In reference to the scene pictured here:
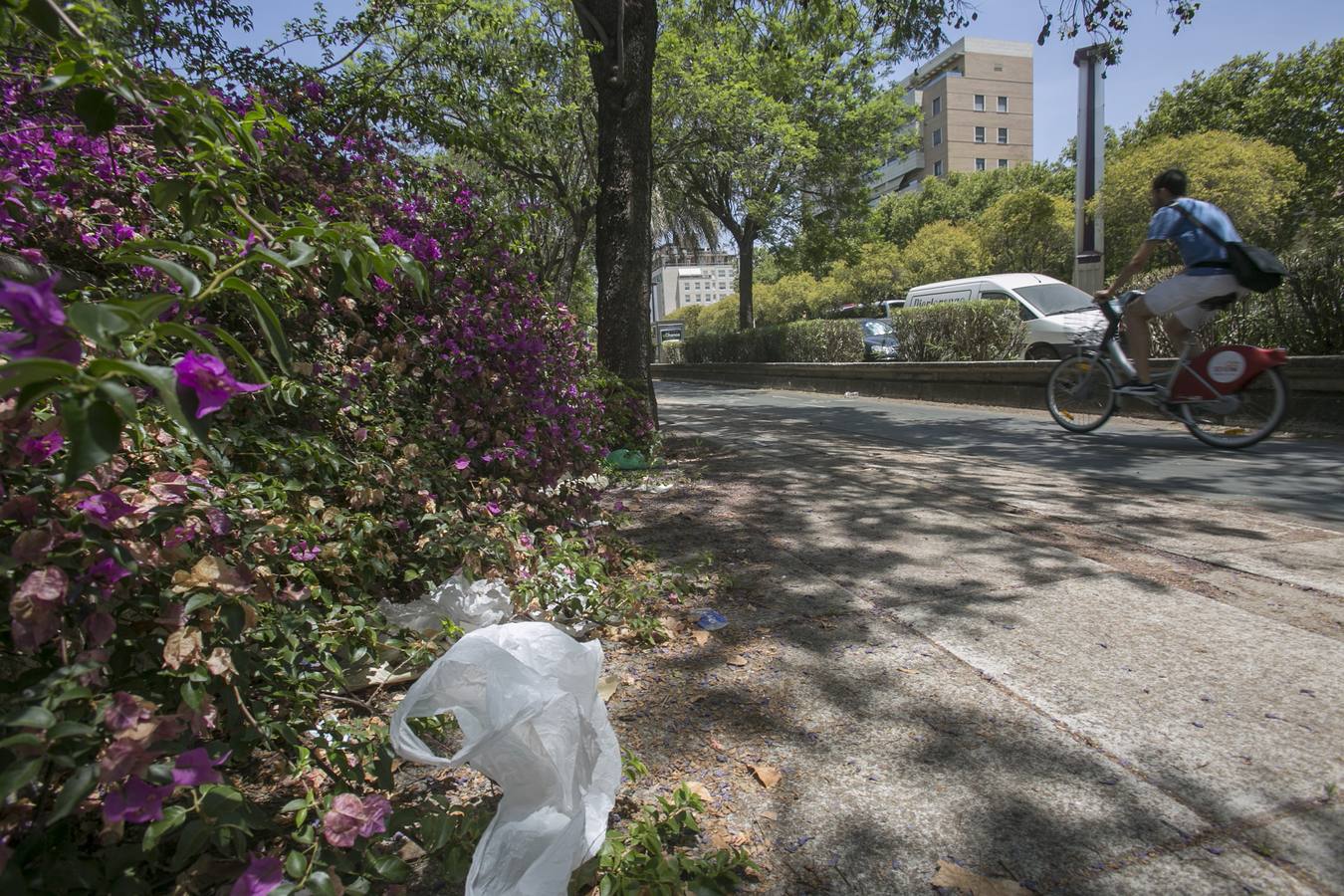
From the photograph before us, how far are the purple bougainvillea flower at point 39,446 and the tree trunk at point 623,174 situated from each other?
4921mm

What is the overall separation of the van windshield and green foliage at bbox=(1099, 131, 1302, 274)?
3.51 meters

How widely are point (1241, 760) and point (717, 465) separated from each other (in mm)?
4330

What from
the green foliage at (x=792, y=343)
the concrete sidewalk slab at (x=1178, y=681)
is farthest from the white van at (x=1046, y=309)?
the concrete sidewalk slab at (x=1178, y=681)

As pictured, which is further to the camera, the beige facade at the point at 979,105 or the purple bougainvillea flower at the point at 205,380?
the beige facade at the point at 979,105

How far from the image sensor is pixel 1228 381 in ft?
18.0

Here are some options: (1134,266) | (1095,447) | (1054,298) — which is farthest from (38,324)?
(1054,298)

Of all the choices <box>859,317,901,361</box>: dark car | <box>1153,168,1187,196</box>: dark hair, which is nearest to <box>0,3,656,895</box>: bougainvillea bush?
<box>1153,168,1187,196</box>: dark hair

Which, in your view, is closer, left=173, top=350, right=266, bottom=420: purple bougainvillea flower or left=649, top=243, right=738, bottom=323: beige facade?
left=173, top=350, right=266, bottom=420: purple bougainvillea flower

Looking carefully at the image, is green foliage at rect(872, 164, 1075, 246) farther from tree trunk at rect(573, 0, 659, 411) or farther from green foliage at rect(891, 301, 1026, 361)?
tree trunk at rect(573, 0, 659, 411)

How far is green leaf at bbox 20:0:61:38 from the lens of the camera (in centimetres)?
106

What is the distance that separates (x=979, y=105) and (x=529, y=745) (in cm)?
7397

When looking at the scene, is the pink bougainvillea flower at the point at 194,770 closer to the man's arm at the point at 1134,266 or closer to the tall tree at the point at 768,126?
the man's arm at the point at 1134,266

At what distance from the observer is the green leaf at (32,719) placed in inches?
33.4

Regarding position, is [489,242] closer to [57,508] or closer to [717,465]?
[57,508]
